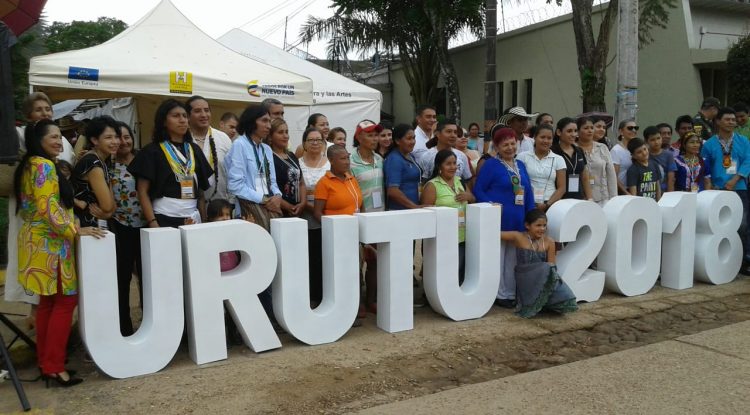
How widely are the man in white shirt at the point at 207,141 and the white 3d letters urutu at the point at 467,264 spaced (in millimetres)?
1709

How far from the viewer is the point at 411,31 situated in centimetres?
2109

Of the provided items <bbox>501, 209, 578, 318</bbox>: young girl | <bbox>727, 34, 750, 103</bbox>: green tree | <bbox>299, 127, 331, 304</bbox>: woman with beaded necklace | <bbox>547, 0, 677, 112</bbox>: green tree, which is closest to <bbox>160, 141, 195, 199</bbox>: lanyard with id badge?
<bbox>299, 127, 331, 304</bbox>: woman with beaded necklace

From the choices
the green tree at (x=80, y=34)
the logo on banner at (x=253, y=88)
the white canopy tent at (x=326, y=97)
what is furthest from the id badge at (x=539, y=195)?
the green tree at (x=80, y=34)

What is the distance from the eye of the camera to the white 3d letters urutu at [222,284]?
4.32 m

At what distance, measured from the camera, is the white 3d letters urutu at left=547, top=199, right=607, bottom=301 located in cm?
571

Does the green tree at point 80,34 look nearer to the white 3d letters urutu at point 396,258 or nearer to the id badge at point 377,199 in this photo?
the id badge at point 377,199

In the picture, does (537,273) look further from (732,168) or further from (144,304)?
(732,168)

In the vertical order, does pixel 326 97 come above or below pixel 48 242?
above

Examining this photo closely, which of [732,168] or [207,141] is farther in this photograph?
[732,168]

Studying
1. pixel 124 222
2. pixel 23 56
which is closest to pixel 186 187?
pixel 124 222

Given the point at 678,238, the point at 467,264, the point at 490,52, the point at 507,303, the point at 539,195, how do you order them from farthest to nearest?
the point at 490,52, the point at 678,238, the point at 539,195, the point at 507,303, the point at 467,264

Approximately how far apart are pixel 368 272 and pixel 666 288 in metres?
3.20

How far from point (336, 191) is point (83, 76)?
3.75 meters

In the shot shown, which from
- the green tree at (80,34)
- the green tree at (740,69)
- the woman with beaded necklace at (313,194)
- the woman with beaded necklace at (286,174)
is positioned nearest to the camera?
the woman with beaded necklace at (286,174)
